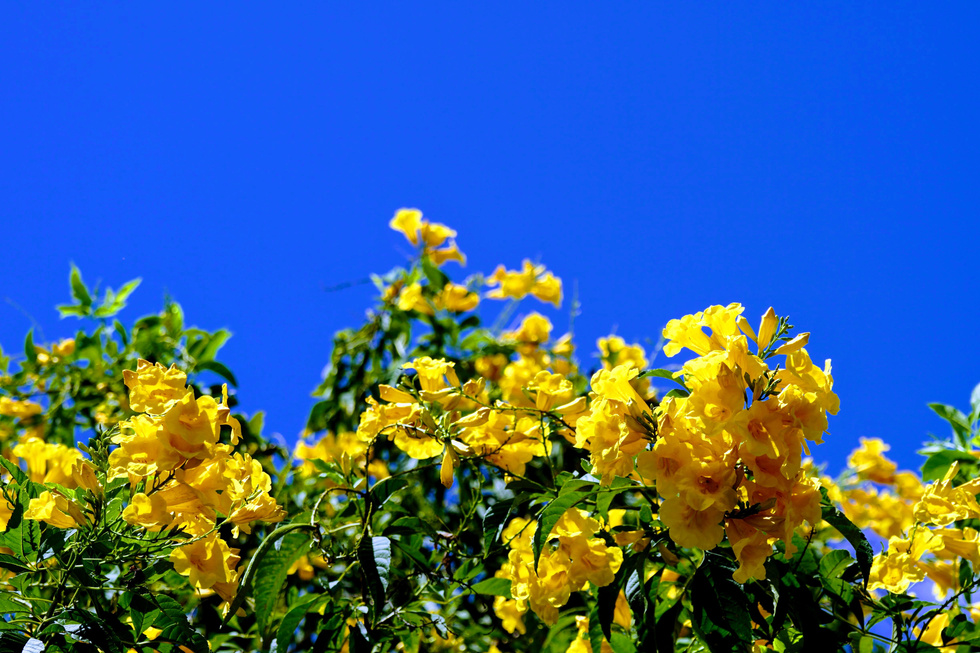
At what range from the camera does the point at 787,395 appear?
4.16 feet

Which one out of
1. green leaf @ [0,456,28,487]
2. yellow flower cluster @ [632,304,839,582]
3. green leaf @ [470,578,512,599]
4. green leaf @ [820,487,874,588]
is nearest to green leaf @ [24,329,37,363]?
green leaf @ [0,456,28,487]

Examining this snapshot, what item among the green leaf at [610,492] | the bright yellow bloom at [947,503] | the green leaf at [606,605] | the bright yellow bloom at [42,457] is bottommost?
the green leaf at [606,605]

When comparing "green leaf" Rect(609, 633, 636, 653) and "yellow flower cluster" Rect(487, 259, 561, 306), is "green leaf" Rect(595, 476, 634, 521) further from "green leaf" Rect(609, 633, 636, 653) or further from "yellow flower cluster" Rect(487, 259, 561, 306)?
"yellow flower cluster" Rect(487, 259, 561, 306)

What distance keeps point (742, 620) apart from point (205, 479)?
0.99 metres

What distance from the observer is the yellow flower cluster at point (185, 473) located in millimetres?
1358

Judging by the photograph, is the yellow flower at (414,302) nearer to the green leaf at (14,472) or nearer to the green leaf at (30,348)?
the green leaf at (30,348)

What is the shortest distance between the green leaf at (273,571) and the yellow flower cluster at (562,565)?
0.47 m

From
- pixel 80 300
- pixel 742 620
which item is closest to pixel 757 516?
pixel 742 620

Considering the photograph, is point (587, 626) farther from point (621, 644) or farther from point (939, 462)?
point (939, 462)

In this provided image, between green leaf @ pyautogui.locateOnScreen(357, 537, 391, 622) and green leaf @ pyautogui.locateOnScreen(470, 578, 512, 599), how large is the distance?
0.32 meters

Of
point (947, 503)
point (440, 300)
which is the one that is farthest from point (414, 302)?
point (947, 503)

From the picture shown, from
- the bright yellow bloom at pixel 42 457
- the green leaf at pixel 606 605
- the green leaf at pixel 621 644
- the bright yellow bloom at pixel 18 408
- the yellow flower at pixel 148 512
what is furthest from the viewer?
the bright yellow bloom at pixel 18 408

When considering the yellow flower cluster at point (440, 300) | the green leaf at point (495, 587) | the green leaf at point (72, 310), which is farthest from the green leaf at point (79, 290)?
the green leaf at point (495, 587)

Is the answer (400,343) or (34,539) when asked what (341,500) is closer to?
(400,343)
